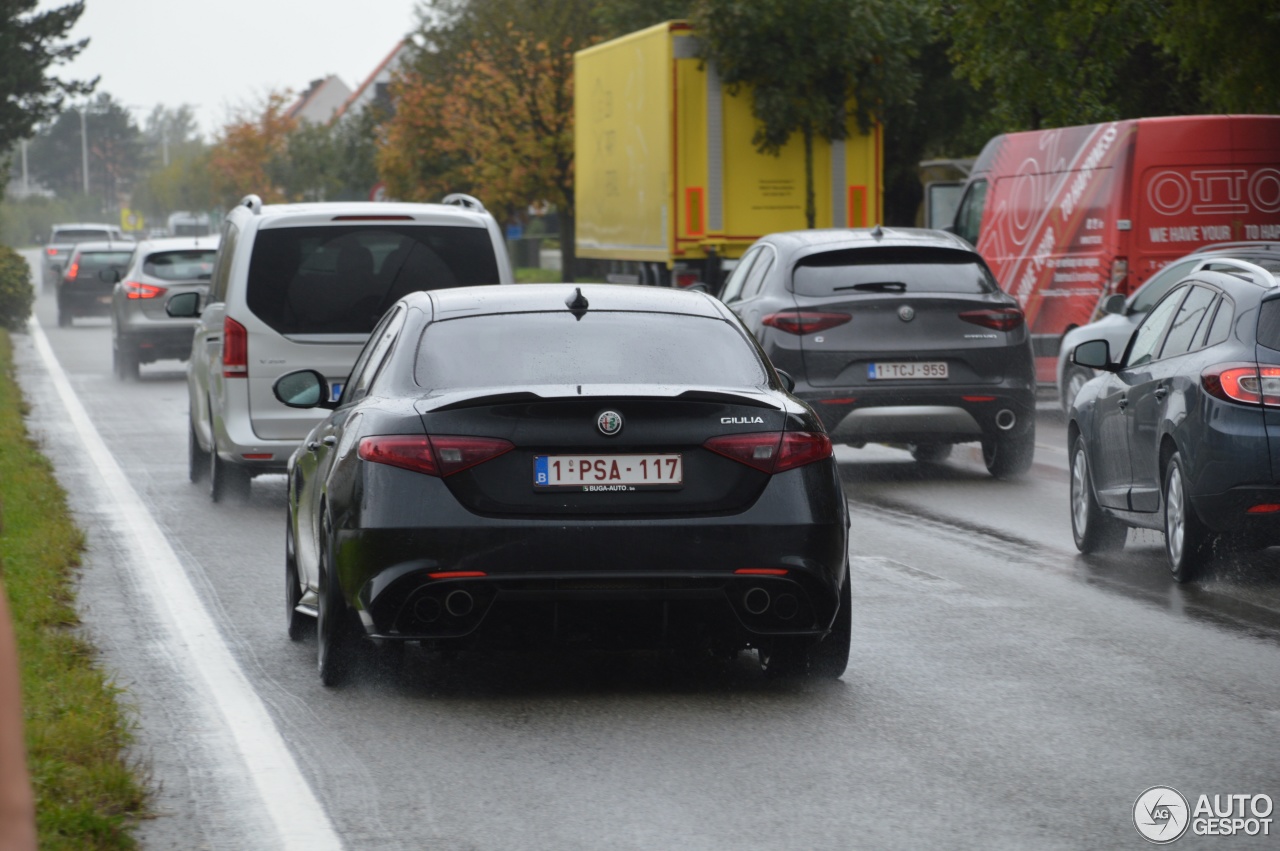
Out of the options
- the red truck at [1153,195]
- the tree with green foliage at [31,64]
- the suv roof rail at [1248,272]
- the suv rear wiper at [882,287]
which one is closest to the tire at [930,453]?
the suv rear wiper at [882,287]

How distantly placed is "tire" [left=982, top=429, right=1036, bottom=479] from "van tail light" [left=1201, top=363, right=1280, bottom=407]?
534cm

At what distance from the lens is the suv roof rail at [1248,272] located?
9736mm

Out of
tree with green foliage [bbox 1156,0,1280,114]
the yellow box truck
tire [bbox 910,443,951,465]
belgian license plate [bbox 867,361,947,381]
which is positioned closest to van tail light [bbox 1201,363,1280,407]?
belgian license plate [bbox 867,361,947,381]

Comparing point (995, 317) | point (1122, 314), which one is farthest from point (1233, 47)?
point (995, 317)

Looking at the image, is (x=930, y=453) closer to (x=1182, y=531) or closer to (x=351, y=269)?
(x=351, y=269)

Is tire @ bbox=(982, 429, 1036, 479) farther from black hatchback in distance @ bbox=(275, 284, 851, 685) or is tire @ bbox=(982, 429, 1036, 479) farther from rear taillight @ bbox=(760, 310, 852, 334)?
black hatchback in distance @ bbox=(275, 284, 851, 685)

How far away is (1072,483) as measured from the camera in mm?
11445

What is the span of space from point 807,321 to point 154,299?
14039 millimetres

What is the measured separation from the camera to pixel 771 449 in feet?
22.9

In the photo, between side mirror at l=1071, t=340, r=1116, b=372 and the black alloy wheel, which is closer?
the black alloy wheel

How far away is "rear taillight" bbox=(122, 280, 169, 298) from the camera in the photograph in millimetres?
26797

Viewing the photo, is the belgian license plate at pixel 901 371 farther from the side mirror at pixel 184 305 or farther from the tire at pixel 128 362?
the tire at pixel 128 362

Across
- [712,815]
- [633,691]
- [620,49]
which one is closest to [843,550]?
[633,691]

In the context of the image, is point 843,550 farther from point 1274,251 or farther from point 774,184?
point 774,184
